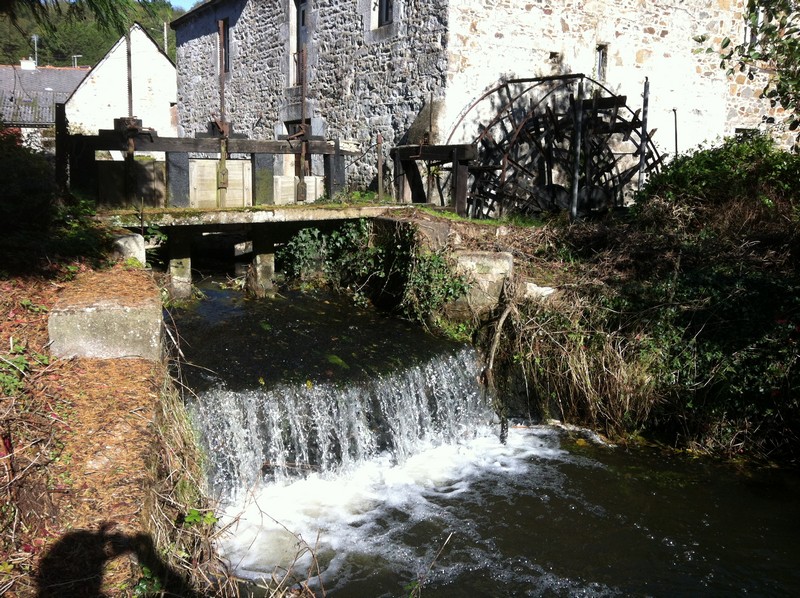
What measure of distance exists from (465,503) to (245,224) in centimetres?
453

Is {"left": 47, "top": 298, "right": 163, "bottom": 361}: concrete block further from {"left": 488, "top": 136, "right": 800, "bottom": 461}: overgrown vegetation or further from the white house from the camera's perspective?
the white house

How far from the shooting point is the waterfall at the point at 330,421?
18.6ft

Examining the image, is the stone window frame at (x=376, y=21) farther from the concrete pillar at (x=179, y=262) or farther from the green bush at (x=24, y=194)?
the green bush at (x=24, y=194)

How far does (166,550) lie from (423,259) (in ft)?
16.2

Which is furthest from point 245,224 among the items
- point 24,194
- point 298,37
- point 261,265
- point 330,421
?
point 298,37

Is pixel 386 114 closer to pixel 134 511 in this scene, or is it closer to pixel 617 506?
pixel 617 506

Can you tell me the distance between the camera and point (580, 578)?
489cm

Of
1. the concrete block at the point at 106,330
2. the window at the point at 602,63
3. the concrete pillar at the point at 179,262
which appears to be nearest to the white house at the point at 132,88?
the window at the point at 602,63

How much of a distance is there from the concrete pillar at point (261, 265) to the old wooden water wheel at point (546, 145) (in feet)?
11.0

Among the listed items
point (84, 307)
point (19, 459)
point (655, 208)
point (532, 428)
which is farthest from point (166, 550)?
point (655, 208)

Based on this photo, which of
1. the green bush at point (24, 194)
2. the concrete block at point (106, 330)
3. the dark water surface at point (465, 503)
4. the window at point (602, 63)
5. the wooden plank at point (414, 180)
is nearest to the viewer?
the concrete block at point (106, 330)

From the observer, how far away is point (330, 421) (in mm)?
6207

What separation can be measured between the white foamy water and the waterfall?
0.12m

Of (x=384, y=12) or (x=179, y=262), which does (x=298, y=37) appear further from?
(x=179, y=262)
